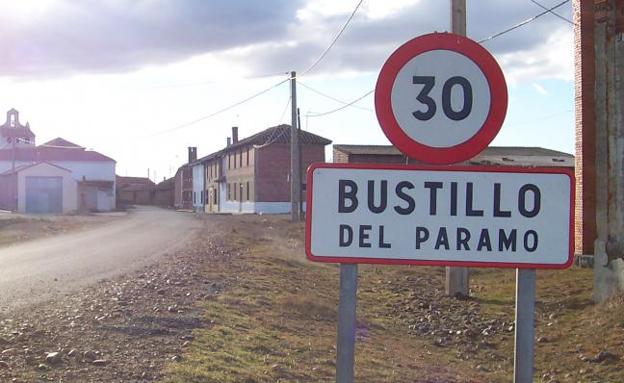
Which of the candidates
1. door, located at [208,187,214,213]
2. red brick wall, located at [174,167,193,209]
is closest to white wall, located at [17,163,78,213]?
door, located at [208,187,214,213]

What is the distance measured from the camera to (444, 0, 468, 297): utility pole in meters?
12.2

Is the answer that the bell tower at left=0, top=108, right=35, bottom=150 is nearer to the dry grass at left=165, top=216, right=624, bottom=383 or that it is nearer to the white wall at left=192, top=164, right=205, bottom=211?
the white wall at left=192, top=164, right=205, bottom=211

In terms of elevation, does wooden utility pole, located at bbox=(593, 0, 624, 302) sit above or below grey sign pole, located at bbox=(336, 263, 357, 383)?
above

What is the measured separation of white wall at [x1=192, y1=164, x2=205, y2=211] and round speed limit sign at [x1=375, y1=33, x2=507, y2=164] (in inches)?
3390

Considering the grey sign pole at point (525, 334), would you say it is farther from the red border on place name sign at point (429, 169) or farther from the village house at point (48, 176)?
the village house at point (48, 176)

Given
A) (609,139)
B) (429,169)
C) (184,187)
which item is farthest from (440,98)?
(184,187)

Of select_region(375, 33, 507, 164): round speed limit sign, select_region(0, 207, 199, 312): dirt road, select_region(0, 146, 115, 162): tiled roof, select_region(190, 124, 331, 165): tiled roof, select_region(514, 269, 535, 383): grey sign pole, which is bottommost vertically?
select_region(0, 207, 199, 312): dirt road

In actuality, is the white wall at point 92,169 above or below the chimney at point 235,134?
below

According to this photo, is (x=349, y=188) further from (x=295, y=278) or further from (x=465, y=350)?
(x=295, y=278)

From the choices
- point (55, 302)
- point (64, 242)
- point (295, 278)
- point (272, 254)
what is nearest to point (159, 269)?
point (295, 278)

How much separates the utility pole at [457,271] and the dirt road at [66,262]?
5.70m

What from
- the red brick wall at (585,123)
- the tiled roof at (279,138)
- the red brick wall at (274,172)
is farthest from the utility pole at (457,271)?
the tiled roof at (279,138)

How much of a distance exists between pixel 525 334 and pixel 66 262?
13.4 m

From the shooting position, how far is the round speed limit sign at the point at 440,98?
10.6 ft
